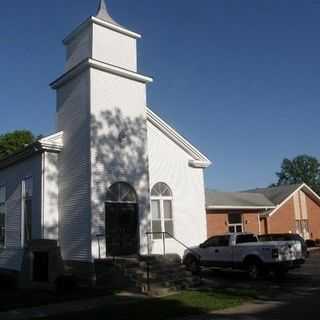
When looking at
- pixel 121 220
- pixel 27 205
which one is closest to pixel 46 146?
pixel 27 205

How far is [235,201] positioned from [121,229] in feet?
59.4

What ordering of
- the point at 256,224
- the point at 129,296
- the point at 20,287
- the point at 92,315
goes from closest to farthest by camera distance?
1. the point at 92,315
2. the point at 129,296
3. the point at 20,287
4. the point at 256,224

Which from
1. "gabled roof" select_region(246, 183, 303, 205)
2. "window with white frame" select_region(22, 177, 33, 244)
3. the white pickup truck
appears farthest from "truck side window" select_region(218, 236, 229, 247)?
"gabled roof" select_region(246, 183, 303, 205)

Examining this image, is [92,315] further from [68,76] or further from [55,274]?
[68,76]

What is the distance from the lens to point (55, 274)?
18.4m

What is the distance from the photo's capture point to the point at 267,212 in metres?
38.1

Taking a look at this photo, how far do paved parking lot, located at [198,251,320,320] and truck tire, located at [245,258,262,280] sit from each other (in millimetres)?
392

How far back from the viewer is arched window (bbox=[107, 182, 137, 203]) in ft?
66.4

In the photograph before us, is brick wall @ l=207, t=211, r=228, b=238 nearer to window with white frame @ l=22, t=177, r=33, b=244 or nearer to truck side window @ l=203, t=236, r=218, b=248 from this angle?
truck side window @ l=203, t=236, r=218, b=248

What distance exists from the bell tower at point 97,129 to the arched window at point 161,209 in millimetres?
1625

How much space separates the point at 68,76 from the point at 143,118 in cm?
393

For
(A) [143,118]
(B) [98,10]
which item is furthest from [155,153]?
(B) [98,10]

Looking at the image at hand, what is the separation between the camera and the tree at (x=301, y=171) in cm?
11475

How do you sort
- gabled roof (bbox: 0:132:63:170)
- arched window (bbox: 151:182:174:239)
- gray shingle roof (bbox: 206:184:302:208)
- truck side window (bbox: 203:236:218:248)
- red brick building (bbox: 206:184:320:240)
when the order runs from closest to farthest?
1. gabled roof (bbox: 0:132:63:170)
2. truck side window (bbox: 203:236:218:248)
3. arched window (bbox: 151:182:174:239)
4. red brick building (bbox: 206:184:320:240)
5. gray shingle roof (bbox: 206:184:302:208)
